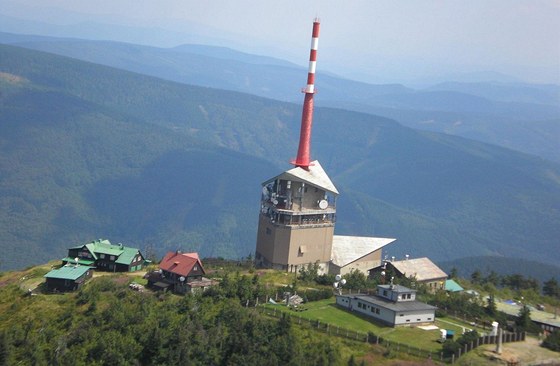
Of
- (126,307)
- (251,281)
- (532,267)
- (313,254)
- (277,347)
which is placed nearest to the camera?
(277,347)

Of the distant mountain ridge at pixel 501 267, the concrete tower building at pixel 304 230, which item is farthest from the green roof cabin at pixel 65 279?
the distant mountain ridge at pixel 501 267

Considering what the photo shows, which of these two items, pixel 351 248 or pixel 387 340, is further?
pixel 351 248

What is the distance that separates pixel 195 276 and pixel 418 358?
20.4m

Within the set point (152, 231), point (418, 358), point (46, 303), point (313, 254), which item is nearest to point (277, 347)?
point (418, 358)

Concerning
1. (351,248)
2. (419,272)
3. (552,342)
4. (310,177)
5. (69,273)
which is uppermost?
(310,177)

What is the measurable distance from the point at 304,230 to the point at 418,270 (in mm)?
11861

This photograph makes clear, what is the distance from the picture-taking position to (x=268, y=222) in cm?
7044

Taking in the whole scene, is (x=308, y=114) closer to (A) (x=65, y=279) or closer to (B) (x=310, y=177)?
(B) (x=310, y=177)

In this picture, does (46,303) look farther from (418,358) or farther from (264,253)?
(418,358)

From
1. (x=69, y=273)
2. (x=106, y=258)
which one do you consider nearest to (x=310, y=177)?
(x=106, y=258)

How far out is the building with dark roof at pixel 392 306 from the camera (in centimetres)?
4978

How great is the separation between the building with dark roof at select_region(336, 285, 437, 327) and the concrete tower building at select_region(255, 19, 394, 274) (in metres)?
15.0

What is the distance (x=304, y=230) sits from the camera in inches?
2731

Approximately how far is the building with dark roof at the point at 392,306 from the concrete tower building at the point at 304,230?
49.1 feet
